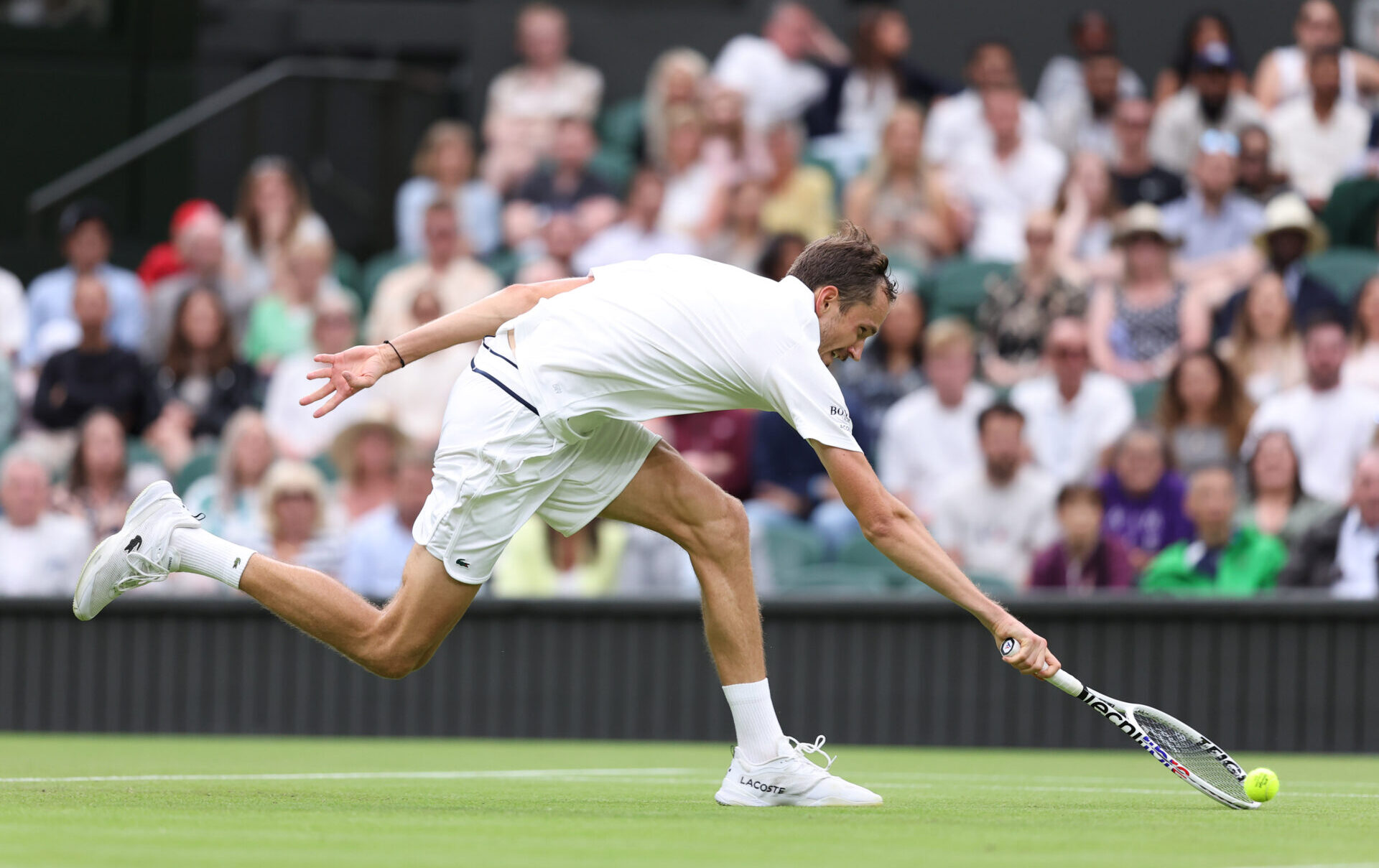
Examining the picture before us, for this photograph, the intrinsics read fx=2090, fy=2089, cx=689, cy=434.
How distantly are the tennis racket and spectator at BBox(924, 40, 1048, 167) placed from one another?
7146 mm

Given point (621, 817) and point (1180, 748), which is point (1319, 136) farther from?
point (621, 817)

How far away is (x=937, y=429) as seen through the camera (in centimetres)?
1087

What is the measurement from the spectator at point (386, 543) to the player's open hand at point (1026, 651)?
18.3ft

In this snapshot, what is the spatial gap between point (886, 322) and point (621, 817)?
6226 millimetres

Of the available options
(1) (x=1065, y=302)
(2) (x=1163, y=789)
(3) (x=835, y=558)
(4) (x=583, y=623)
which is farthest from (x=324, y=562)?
(2) (x=1163, y=789)

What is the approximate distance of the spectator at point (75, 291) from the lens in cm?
1241

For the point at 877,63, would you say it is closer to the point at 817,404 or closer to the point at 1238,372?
the point at 1238,372

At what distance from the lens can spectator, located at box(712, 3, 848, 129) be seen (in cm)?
1372

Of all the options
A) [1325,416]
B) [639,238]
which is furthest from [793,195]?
[1325,416]

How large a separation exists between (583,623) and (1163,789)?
393 cm

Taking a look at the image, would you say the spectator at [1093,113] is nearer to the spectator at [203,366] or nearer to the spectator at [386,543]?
the spectator at [386,543]

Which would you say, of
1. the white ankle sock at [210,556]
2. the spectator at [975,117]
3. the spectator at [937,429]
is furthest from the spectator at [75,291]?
the white ankle sock at [210,556]

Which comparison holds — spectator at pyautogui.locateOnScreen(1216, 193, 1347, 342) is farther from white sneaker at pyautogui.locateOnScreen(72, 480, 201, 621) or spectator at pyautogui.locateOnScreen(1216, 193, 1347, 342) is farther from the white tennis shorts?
white sneaker at pyautogui.locateOnScreen(72, 480, 201, 621)

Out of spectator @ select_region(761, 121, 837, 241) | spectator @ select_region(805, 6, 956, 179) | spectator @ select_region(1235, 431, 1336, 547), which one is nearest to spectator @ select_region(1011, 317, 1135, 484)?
spectator @ select_region(1235, 431, 1336, 547)
